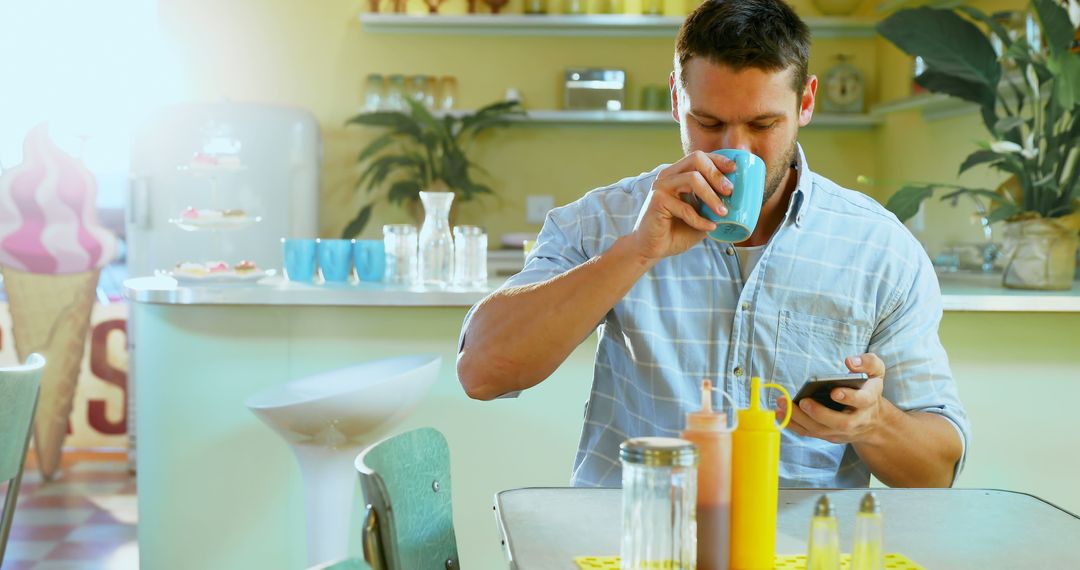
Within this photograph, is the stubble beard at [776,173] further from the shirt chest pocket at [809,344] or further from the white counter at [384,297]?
the white counter at [384,297]

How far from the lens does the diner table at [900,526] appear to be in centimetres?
112

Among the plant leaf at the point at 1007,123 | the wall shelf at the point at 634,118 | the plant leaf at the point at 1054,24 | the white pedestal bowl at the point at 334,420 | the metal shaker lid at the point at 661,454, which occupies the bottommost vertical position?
the white pedestal bowl at the point at 334,420

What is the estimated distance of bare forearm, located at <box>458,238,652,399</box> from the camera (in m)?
1.49

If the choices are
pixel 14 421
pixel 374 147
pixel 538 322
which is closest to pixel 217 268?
pixel 14 421

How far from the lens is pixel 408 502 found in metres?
1.28

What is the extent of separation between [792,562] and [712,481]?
157mm

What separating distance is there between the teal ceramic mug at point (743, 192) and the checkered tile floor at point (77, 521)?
2.74m

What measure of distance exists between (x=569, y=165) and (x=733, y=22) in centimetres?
354

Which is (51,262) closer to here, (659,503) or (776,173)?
(776,173)

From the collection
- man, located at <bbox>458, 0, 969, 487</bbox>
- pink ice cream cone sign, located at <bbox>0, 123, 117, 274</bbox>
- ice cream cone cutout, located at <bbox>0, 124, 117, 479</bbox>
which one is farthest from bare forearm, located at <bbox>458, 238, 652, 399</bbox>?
pink ice cream cone sign, located at <bbox>0, 123, 117, 274</bbox>

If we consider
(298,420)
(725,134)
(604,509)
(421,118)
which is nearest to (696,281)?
(725,134)

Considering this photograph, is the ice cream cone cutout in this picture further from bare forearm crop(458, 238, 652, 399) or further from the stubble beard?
the stubble beard

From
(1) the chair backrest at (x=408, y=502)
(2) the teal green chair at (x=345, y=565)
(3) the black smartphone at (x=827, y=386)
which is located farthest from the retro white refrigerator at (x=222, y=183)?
(2) the teal green chair at (x=345, y=565)

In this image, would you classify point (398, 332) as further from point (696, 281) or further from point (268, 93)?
point (268, 93)
